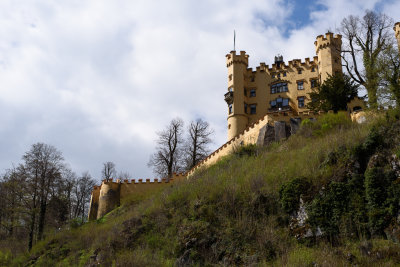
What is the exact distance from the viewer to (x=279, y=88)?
46938 millimetres

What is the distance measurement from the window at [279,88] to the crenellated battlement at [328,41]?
17.5 ft

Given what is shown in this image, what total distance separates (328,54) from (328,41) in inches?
61.8

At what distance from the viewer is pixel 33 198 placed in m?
31.9

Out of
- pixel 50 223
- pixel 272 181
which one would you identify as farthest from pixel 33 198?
pixel 272 181

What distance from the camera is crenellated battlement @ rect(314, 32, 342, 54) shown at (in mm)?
44688

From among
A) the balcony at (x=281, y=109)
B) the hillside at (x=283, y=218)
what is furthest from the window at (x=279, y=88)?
the hillside at (x=283, y=218)

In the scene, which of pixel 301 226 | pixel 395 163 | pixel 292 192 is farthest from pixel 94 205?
pixel 395 163

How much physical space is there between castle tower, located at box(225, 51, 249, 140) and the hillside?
20398 mm

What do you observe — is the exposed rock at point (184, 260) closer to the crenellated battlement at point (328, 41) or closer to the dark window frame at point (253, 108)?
the dark window frame at point (253, 108)

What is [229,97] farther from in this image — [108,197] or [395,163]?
[395,163]

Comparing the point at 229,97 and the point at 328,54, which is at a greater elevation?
the point at 328,54

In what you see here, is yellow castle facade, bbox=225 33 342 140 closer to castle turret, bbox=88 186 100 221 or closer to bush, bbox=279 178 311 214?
→ castle turret, bbox=88 186 100 221

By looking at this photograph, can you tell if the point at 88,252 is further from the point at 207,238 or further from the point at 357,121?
the point at 357,121

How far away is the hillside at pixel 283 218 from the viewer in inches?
645
